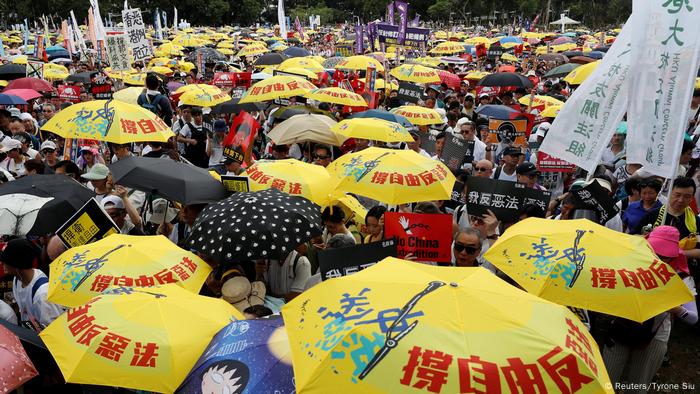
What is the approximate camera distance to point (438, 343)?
264 centimetres

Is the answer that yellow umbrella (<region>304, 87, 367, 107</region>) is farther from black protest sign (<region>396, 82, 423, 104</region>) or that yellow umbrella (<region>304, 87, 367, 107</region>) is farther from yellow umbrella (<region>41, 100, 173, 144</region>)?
yellow umbrella (<region>41, 100, 173, 144</region>)

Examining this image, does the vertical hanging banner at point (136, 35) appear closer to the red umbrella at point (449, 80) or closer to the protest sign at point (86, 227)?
the protest sign at point (86, 227)

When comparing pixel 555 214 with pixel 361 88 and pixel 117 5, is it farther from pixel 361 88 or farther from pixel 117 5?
pixel 117 5

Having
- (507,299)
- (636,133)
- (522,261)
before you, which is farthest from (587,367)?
(636,133)

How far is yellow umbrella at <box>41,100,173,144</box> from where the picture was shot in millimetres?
6633

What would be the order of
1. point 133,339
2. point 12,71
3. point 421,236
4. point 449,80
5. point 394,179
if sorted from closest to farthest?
point 133,339, point 421,236, point 394,179, point 449,80, point 12,71

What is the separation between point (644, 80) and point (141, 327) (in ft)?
13.2

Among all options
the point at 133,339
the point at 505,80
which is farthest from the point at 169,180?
the point at 505,80

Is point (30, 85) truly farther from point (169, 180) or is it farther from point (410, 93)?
point (169, 180)

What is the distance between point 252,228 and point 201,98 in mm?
7123

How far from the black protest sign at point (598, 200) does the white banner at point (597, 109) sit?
21.5 inches

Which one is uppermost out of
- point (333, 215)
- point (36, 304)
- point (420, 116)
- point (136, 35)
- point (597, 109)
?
point (136, 35)

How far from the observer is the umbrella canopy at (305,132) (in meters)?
8.19

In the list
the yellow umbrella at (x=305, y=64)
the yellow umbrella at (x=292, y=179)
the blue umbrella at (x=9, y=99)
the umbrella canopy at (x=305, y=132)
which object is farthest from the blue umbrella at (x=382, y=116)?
the blue umbrella at (x=9, y=99)
